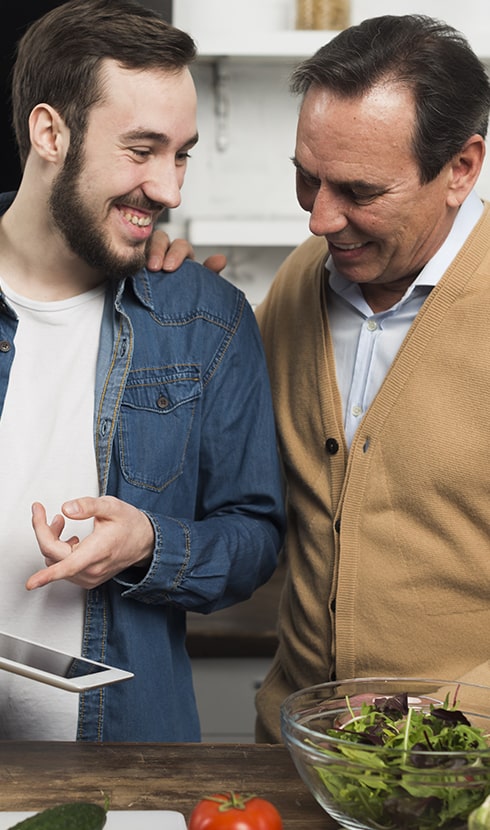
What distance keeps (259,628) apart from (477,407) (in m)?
1.03

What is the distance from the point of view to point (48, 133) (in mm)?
1471

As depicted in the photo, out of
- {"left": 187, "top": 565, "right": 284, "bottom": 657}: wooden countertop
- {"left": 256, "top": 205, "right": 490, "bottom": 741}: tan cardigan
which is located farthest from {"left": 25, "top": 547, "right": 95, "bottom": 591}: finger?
{"left": 187, "top": 565, "right": 284, "bottom": 657}: wooden countertop

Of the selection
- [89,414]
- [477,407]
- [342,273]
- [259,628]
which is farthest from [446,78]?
[259,628]

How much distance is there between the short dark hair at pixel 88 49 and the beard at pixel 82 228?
0.14 ft

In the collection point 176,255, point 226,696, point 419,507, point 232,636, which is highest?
point 176,255

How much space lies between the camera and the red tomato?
0.89 metres

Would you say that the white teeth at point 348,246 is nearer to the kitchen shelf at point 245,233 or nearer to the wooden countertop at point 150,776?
the wooden countertop at point 150,776

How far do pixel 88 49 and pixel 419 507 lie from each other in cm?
77

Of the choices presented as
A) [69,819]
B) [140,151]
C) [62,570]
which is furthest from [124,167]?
[69,819]

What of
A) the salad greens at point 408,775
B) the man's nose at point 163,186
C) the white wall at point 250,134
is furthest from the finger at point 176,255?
the white wall at point 250,134

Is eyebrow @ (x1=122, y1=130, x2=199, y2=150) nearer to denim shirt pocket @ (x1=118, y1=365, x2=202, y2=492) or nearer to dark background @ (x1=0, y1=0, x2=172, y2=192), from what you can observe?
denim shirt pocket @ (x1=118, y1=365, x2=202, y2=492)

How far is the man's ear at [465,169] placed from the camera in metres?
1.49

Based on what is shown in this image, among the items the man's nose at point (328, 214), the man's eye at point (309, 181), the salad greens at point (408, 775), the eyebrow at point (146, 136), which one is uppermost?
the eyebrow at point (146, 136)

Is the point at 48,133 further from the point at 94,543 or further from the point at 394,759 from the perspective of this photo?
the point at 394,759
